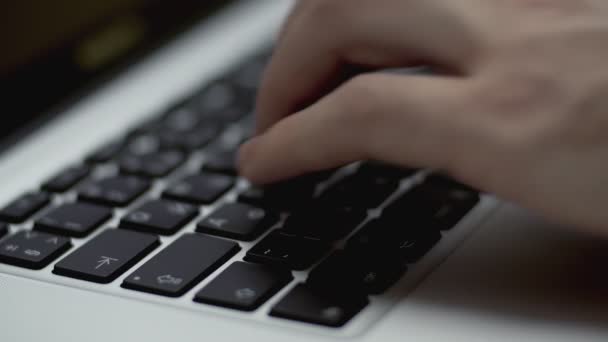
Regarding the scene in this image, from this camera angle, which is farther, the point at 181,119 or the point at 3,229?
the point at 181,119

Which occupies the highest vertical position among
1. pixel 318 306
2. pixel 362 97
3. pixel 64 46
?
pixel 64 46

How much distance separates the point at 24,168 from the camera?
2.44ft

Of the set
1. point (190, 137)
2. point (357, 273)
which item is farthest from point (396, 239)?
point (190, 137)

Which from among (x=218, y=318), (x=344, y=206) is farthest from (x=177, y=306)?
(x=344, y=206)

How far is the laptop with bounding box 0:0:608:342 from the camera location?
0.50 meters

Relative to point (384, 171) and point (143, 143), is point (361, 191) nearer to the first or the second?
point (384, 171)

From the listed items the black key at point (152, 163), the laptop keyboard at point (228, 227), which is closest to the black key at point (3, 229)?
the laptop keyboard at point (228, 227)

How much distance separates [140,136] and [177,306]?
29 centimetres

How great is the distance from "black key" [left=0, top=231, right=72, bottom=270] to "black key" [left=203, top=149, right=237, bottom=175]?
0.14 metres

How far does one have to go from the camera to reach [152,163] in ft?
2.33

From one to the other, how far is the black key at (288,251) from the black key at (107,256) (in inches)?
2.9

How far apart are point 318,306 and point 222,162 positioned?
0.77ft

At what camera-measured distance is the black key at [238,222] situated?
0.59 meters

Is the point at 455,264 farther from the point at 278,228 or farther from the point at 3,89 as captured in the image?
the point at 3,89
